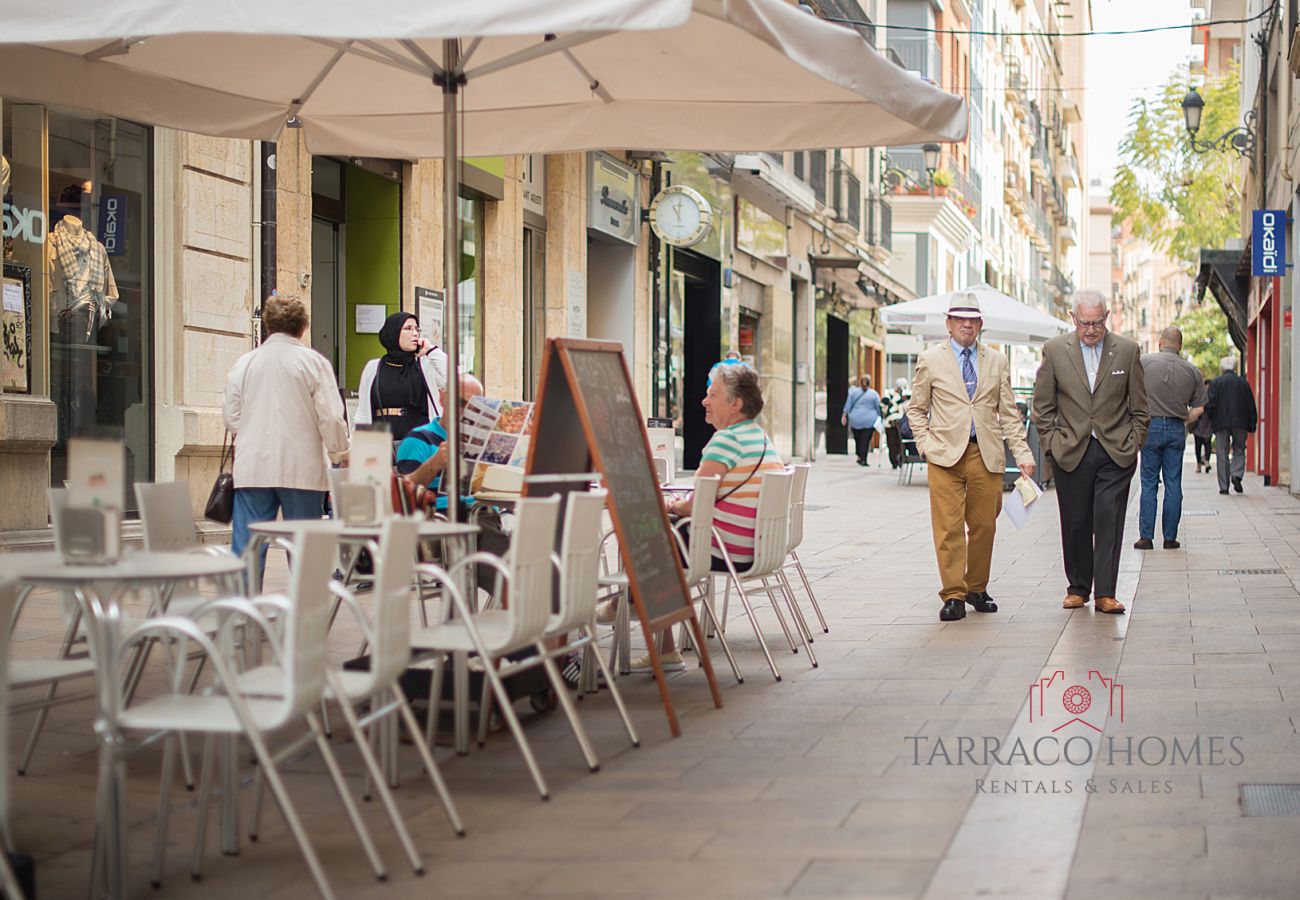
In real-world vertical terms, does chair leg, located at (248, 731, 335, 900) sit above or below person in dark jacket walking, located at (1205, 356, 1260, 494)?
below

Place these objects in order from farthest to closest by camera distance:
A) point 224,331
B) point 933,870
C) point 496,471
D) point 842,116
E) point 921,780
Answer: point 224,331 < point 842,116 < point 496,471 < point 921,780 < point 933,870

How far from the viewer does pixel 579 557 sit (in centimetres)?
585

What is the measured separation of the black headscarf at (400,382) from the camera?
1009cm

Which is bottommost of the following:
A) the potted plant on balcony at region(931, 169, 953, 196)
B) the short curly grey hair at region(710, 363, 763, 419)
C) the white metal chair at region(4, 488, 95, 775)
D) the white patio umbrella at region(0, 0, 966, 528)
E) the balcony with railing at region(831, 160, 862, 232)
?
the white metal chair at region(4, 488, 95, 775)

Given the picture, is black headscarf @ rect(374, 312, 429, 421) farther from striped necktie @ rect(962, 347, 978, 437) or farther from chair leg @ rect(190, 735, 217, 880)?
chair leg @ rect(190, 735, 217, 880)

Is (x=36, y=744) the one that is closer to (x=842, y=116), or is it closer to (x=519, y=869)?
(x=519, y=869)

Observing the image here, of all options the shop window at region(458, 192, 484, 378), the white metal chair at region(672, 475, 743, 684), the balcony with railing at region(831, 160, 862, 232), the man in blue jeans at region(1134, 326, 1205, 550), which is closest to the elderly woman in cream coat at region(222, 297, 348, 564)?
the white metal chair at region(672, 475, 743, 684)

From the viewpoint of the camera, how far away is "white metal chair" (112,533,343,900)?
4.15 metres

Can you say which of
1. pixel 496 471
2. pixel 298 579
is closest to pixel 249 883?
pixel 298 579

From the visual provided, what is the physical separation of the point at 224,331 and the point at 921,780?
9.09m

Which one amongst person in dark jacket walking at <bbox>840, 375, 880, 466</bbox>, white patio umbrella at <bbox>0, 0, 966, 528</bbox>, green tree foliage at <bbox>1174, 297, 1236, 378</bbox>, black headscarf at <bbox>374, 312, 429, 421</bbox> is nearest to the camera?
white patio umbrella at <bbox>0, 0, 966, 528</bbox>

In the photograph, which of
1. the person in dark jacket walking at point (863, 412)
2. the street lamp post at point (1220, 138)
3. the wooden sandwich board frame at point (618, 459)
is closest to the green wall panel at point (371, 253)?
the wooden sandwich board frame at point (618, 459)

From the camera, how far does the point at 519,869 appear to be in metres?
4.52

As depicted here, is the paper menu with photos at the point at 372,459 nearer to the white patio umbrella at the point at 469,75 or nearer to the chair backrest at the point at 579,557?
the white patio umbrella at the point at 469,75
